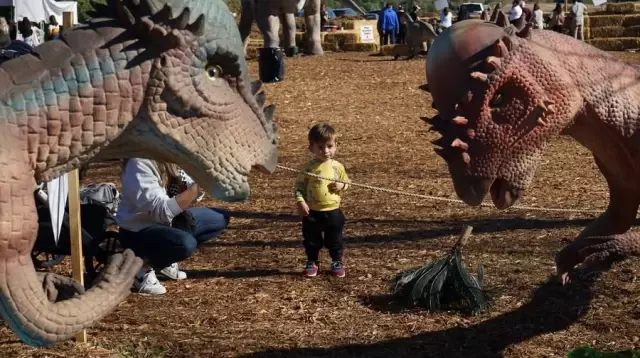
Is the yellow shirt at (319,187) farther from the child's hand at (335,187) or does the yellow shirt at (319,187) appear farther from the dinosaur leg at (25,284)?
the dinosaur leg at (25,284)

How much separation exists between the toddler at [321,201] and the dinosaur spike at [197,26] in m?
3.27

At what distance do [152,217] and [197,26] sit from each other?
3030 millimetres

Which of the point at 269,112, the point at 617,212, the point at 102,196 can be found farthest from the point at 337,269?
the point at 269,112

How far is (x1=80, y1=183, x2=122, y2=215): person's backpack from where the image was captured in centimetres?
609

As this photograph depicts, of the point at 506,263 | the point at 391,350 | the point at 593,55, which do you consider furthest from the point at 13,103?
the point at 506,263

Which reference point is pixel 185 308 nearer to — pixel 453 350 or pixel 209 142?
pixel 453 350

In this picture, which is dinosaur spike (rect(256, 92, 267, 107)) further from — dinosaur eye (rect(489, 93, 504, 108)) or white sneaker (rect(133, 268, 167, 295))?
white sneaker (rect(133, 268, 167, 295))

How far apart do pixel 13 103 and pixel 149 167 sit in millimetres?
3000

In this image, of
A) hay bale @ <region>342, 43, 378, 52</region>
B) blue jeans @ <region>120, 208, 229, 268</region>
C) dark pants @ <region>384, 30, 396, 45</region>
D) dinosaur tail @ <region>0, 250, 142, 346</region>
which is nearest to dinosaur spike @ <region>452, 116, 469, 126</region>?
dinosaur tail @ <region>0, 250, 142, 346</region>

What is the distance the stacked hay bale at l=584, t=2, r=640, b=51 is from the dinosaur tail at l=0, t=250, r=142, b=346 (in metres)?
22.7

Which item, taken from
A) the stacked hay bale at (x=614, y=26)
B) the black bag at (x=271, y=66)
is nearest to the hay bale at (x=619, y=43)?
the stacked hay bale at (x=614, y=26)

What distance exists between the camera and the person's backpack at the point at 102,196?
609 centimetres

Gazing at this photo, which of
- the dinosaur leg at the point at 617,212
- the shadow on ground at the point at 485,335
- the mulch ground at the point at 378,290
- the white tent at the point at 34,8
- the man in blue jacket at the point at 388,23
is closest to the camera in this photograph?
the dinosaur leg at the point at 617,212

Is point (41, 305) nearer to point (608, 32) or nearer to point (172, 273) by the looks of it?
point (172, 273)
